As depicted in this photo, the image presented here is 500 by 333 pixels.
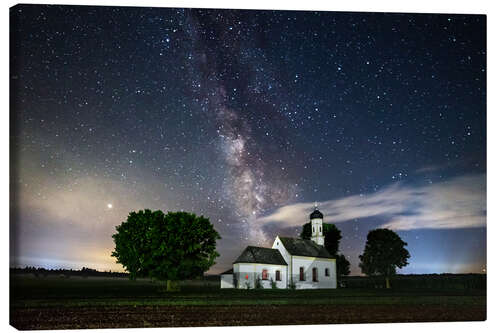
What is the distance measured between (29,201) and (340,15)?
9.86 meters

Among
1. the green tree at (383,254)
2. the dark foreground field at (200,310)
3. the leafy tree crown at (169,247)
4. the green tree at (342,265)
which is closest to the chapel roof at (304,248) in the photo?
the green tree at (342,265)

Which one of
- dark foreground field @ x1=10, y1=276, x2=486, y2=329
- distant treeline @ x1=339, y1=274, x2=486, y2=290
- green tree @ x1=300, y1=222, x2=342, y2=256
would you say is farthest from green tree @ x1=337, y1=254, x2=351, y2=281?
dark foreground field @ x1=10, y1=276, x2=486, y2=329

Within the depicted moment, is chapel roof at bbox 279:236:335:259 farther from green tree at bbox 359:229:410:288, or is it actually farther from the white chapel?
green tree at bbox 359:229:410:288

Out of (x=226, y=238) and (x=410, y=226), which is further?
(x=226, y=238)

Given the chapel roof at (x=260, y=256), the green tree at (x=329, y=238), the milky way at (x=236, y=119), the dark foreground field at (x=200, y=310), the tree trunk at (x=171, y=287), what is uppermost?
the milky way at (x=236, y=119)

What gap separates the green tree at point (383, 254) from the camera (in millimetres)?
23255

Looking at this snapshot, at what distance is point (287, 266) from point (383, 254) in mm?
5254

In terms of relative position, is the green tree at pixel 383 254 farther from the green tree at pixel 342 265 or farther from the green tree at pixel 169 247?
the green tree at pixel 169 247

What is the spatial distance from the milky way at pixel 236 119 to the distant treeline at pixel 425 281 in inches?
24.6

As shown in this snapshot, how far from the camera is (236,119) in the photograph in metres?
19.8

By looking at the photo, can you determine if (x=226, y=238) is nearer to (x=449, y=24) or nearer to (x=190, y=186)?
(x=190, y=186)

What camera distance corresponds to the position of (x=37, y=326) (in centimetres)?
1391

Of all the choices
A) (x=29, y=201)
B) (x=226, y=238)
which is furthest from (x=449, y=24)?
(x=29, y=201)

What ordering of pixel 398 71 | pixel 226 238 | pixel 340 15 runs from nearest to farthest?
1. pixel 340 15
2. pixel 398 71
3. pixel 226 238
